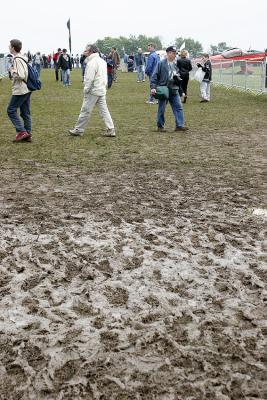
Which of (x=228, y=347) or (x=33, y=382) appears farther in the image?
(x=228, y=347)

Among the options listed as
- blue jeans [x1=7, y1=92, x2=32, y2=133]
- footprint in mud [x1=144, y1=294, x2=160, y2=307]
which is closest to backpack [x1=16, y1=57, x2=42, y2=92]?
blue jeans [x1=7, y1=92, x2=32, y2=133]

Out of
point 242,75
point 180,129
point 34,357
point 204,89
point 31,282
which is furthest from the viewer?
point 242,75

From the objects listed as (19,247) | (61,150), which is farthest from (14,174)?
(19,247)

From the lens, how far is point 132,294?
122 inches

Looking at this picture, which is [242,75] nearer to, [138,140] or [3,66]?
[138,140]

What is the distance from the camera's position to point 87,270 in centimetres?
344

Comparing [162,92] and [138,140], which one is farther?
[162,92]

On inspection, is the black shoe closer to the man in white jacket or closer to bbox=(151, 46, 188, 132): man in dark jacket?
bbox=(151, 46, 188, 132): man in dark jacket

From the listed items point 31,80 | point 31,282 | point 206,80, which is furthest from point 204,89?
point 31,282

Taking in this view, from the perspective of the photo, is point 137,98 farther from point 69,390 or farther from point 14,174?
point 69,390

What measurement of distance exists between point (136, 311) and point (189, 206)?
2.25 metres

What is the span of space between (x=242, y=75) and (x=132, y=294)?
2053cm

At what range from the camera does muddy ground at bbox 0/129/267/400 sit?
7.40 feet

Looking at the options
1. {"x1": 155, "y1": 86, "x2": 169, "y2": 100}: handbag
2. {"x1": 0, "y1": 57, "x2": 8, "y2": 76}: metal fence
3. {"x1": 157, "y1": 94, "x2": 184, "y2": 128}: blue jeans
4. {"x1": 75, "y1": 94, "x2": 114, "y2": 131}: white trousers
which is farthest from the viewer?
{"x1": 0, "y1": 57, "x2": 8, "y2": 76}: metal fence
